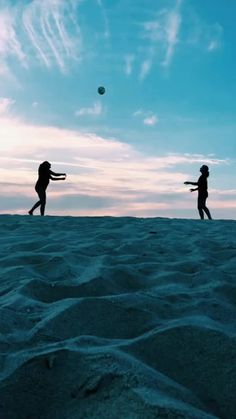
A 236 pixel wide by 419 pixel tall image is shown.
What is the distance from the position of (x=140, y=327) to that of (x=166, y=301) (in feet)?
1.51

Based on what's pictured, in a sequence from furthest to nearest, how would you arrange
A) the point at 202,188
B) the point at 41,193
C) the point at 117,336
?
1. the point at 202,188
2. the point at 41,193
3. the point at 117,336

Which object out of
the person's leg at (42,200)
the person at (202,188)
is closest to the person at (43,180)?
the person's leg at (42,200)

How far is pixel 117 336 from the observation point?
2.35 m

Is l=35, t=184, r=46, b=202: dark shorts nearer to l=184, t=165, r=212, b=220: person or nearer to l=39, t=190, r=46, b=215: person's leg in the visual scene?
l=39, t=190, r=46, b=215: person's leg

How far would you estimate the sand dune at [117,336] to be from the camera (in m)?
1.65

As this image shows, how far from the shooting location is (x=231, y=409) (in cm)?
171

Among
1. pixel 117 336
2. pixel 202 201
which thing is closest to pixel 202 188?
pixel 202 201

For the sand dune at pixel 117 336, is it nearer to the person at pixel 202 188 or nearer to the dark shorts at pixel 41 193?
the dark shorts at pixel 41 193

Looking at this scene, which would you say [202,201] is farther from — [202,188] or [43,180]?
[43,180]

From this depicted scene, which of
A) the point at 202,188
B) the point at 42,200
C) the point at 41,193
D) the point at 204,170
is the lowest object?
the point at 42,200

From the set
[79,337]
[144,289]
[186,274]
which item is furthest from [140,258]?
[79,337]

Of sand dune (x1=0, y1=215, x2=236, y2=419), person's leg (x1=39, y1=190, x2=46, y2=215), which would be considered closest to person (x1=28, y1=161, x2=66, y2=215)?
person's leg (x1=39, y1=190, x2=46, y2=215)

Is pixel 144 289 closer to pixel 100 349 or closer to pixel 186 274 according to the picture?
pixel 186 274

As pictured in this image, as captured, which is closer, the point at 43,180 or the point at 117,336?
the point at 117,336
